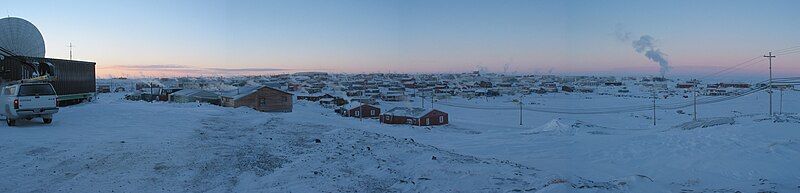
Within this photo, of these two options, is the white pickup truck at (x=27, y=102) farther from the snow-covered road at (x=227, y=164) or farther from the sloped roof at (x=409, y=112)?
the sloped roof at (x=409, y=112)

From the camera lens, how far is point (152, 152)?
367 inches

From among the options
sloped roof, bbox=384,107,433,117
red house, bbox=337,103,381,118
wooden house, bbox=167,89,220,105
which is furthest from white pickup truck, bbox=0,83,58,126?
red house, bbox=337,103,381,118

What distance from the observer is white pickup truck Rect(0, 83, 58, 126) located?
12289 millimetres

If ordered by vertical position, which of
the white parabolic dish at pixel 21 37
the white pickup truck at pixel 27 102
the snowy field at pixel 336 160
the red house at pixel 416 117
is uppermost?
the white parabolic dish at pixel 21 37

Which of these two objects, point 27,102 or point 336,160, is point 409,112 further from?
point 336,160

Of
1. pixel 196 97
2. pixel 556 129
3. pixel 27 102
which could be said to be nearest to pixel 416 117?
pixel 556 129

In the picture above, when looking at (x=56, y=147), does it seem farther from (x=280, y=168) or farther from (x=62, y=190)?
(x=280, y=168)

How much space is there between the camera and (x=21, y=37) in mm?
23250

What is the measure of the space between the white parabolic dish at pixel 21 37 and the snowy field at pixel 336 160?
30.9 feet

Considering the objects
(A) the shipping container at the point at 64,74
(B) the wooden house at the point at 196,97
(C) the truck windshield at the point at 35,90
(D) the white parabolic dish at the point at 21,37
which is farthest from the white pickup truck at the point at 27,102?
(B) the wooden house at the point at 196,97

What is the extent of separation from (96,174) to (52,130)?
18.1 feet

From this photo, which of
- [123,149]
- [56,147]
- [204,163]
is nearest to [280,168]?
[204,163]

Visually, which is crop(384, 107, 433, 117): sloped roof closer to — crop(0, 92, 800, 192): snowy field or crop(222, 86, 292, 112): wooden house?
crop(222, 86, 292, 112): wooden house

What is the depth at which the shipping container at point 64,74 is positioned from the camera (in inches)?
841
